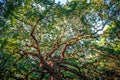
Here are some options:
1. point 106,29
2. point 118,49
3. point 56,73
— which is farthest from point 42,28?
point 118,49

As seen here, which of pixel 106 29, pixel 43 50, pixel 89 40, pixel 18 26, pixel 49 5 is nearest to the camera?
pixel 49 5

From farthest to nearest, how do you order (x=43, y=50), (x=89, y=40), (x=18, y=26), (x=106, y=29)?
(x=43, y=50), (x=89, y=40), (x=106, y=29), (x=18, y=26)

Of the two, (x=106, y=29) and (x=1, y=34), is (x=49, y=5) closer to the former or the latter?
(x=1, y=34)

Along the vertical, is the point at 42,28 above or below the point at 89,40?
above

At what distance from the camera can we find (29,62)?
56.5 feet

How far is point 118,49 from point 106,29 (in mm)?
2329

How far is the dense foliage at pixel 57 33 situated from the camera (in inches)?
481

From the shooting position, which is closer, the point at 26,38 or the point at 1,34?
the point at 1,34

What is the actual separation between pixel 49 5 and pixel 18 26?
272 cm

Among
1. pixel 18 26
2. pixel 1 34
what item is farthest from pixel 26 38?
pixel 1 34

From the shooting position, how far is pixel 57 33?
49.5 feet

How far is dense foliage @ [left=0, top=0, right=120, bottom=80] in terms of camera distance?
12.2m

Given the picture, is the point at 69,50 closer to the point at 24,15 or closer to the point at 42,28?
the point at 42,28

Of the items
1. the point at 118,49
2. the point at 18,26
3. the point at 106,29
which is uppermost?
the point at 18,26
